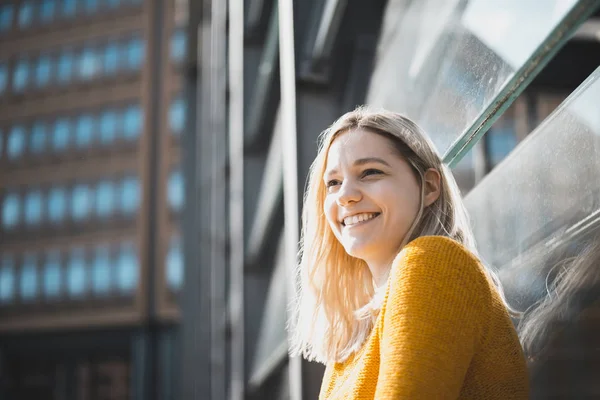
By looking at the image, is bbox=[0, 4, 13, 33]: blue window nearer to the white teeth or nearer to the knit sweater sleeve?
the white teeth

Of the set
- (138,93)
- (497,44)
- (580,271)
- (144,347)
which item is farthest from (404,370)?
(138,93)

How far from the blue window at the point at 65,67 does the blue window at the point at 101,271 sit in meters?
10.2

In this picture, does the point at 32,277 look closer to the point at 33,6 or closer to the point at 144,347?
the point at 144,347

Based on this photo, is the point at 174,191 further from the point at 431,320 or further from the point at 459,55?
the point at 431,320

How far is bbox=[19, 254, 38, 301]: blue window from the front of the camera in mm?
38844

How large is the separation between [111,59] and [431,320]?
1634 inches

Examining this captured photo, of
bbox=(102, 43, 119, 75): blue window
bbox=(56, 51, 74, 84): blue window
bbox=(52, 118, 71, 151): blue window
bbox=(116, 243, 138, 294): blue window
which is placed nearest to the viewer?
bbox=(116, 243, 138, 294): blue window

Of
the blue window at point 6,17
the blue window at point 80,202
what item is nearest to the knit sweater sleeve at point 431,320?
the blue window at point 80,202

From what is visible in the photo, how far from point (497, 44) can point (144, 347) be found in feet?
110

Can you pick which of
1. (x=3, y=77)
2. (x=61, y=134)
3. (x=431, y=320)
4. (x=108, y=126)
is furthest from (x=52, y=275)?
(x=431, y=320)

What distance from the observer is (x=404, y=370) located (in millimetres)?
1385

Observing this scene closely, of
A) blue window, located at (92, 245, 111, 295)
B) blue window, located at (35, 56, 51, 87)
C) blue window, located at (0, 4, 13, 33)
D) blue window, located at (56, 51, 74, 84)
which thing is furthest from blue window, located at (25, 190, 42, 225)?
blue window, located at (0, 4, 13, 33)

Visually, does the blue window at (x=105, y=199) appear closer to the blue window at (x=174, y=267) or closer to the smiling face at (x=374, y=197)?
the blue window at (x=174, y=267)

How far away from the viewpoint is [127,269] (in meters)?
37.4
